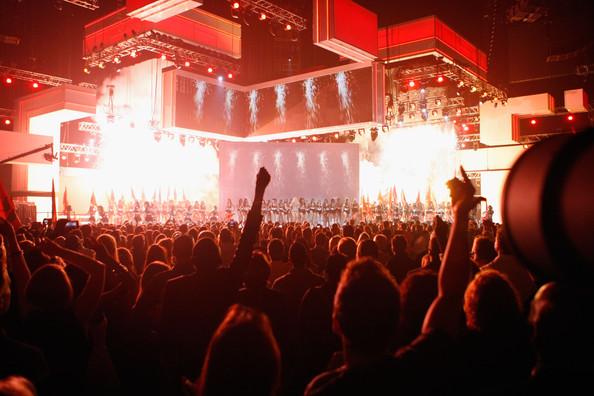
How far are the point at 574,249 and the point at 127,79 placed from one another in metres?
21.5

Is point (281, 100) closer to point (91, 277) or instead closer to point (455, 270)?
point (91, 277)

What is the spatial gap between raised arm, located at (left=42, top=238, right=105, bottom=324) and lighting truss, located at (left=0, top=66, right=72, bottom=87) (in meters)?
18.5

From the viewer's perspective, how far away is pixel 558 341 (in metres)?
1.67

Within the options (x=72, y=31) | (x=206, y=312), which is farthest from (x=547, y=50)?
(x=206, y=312)

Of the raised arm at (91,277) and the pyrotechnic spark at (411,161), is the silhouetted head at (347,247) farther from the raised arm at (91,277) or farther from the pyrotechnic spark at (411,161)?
the pyrotechnic spark at (411,161)

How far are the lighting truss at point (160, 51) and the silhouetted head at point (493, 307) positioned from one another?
51.4 feet

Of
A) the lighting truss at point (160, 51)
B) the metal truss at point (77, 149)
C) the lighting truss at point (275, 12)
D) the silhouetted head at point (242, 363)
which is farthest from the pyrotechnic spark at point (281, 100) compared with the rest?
the silhouetted head at point (242, 363)

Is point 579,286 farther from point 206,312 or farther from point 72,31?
point 72,31

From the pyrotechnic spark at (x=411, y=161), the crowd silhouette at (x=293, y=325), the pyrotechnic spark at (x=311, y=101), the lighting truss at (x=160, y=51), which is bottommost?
the crowd silhouette at (x=293, y=325)

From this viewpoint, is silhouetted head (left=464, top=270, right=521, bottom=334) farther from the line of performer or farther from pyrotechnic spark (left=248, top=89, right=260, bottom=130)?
pyrotechnic spark (left=248, top=89, right=260, bottom=130)

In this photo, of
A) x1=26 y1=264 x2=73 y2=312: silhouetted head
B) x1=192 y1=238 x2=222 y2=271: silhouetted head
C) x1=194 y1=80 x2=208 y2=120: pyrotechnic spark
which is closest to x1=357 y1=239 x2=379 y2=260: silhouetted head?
x1=192 y1=238 x2=222 y2=271: silhouetted head

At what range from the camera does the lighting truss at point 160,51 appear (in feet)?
54.6

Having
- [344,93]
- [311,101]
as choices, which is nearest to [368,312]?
[344,93]

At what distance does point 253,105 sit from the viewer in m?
22.4
